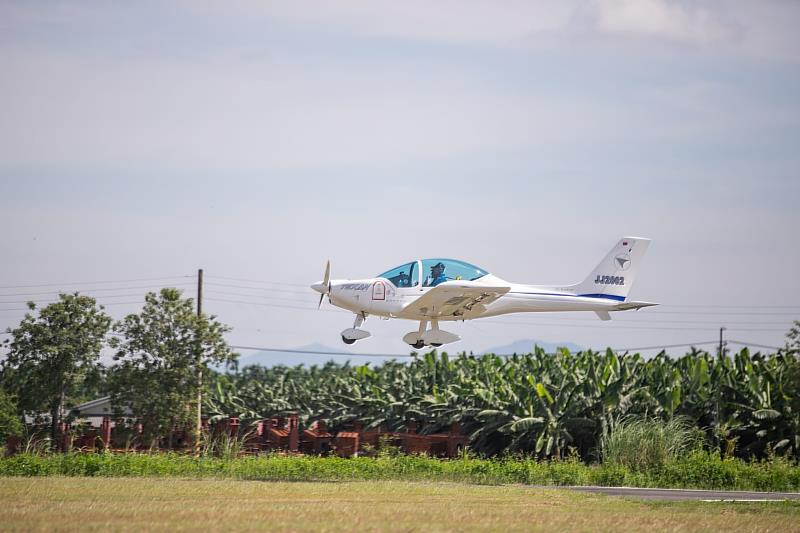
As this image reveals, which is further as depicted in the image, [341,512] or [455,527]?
[341,512]

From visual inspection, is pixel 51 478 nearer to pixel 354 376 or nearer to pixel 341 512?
pixel 341 512

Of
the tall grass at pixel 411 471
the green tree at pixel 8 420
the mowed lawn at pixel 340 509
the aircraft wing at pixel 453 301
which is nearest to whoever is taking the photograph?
the mowed lawn at pixel 340 509

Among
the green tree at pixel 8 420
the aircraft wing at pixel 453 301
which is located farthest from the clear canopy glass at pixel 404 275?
the green tree at pixel 8 420

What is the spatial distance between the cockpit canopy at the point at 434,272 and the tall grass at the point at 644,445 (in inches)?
458

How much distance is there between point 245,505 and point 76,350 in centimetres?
2383

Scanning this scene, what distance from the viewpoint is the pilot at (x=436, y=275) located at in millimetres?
27875

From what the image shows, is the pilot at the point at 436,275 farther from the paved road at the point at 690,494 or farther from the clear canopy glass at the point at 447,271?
the paved road at the point at 690,494

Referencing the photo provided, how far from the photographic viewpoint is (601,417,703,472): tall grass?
36.1 metres

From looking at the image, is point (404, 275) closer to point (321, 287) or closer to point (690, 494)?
point (321, 287)

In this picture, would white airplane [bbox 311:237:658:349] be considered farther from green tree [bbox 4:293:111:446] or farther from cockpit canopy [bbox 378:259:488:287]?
green tree [bbox 4:293:111:446]

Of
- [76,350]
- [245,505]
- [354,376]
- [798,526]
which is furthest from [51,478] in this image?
[354,376]

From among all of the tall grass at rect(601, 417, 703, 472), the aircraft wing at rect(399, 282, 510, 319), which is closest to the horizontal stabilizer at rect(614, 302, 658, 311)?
the aircraft wing at rect(399, 282, 510, 319)

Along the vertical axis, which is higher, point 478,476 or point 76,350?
point 76,350

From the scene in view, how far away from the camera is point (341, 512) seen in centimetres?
2252
